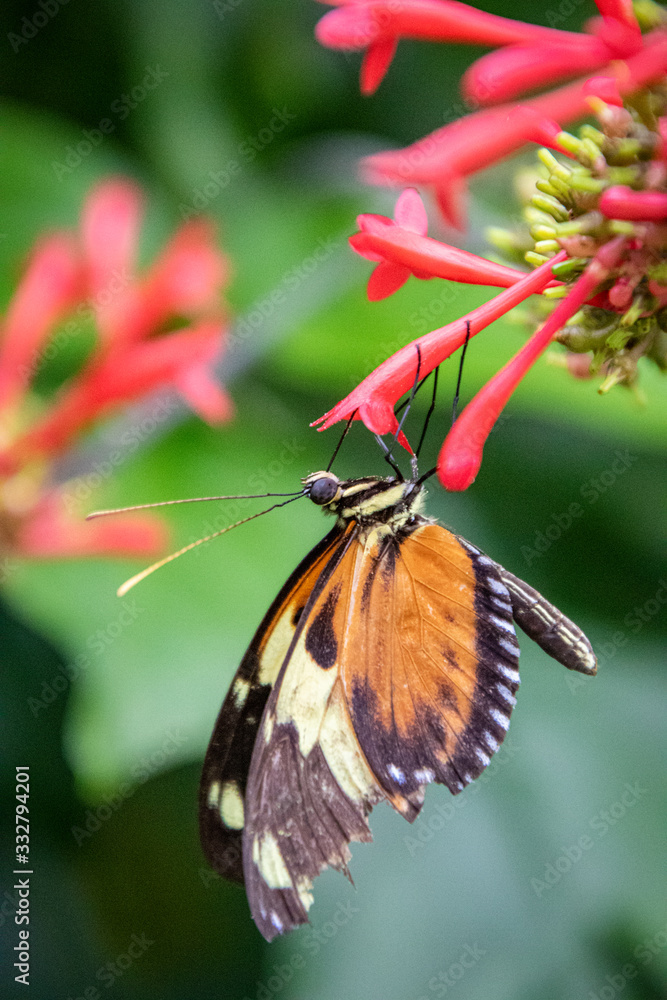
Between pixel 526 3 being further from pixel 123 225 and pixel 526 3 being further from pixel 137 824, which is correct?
pixel 137 824

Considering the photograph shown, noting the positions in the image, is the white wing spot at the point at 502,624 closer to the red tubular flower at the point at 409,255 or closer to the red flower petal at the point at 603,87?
the red tubular flower at the point at 409,255

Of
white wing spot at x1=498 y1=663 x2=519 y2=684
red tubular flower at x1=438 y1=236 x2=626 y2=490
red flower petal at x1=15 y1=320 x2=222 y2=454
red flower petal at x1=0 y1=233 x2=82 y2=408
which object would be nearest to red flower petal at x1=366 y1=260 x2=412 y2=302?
red tubular flower at x1=438 y1=236 x2=626 y2=490

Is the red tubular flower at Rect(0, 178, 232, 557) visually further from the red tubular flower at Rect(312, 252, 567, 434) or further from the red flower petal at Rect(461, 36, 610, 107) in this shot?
the red flower petal at Rect(461, 36, 610, 107)

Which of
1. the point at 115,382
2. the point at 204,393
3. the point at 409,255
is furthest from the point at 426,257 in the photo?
the point at 115,382

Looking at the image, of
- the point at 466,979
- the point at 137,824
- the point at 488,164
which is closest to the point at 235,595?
the point at 137,824

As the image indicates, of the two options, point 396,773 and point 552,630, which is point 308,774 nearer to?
point 396,773
